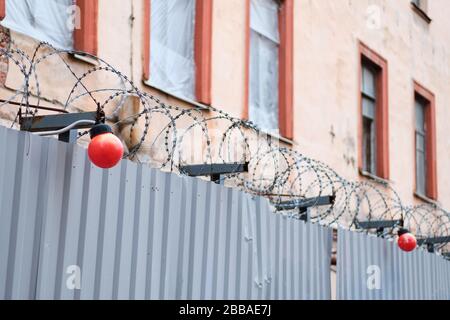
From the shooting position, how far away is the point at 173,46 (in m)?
10.3

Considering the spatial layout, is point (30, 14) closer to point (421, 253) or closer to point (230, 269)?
point (230, 269)

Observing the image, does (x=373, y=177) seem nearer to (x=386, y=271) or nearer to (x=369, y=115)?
(x=369, y=115)

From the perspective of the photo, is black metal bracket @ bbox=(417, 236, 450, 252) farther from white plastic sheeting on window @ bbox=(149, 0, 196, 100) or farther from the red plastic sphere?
the red plastic sphere

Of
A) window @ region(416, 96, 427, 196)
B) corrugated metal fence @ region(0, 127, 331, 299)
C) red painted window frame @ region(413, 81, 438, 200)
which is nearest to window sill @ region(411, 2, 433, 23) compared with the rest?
red painted window frame @ region(413, 81, 438, 200)

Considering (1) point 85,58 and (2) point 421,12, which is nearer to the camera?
(1) point 85,58

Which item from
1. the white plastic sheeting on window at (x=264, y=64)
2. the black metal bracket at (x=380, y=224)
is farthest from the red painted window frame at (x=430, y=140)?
the white plastic sheeting on window at (x=264, y=64)

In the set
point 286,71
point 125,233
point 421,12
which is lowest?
point 125,233

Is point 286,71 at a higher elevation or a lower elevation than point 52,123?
higher

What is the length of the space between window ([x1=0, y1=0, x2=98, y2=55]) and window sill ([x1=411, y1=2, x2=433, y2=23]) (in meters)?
9.53

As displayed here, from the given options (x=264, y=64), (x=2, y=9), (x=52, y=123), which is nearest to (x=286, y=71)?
(x=264, y=64)

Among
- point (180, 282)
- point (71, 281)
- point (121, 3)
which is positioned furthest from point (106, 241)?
point (121, 3)

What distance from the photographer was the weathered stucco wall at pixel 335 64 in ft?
30.5

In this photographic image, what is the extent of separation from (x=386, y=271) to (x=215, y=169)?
410cm

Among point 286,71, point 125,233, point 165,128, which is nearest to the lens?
point 125,233
